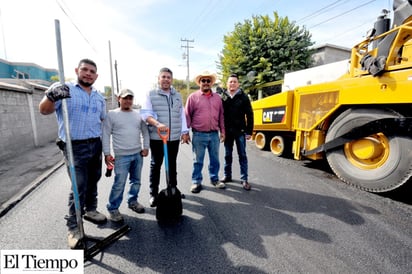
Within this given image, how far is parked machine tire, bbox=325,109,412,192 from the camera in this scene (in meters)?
2.70

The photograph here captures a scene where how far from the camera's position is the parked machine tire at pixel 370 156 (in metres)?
2.70

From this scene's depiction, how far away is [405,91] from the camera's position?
8.37ft

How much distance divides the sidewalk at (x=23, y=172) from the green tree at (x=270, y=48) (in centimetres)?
1024

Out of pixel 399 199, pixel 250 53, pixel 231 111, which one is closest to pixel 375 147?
pixel 399 199

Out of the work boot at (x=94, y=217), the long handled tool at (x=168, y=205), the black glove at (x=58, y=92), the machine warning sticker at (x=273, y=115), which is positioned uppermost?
the black glove at (x=58, y=92)

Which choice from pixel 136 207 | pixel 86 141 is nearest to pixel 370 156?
pixel 136 207

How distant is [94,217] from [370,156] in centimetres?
385

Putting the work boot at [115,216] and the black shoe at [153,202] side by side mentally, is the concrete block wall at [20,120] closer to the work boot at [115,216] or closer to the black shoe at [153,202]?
the work boot at [115,216]

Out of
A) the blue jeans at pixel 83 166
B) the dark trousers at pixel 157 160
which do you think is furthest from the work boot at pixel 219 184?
the blue jeans at pixel 83 166

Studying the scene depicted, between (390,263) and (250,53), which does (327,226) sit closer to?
(390,263)

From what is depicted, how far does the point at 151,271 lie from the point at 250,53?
488 inches

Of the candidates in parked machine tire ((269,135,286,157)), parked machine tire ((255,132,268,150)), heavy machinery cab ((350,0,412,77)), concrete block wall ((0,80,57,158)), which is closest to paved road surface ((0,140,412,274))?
parked machine tire ((269,135,286,157))

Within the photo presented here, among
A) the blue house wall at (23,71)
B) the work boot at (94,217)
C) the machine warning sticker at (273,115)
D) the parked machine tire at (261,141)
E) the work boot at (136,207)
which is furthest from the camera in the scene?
the blue house wall at (23,71)

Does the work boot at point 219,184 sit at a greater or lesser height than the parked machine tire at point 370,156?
lesser
